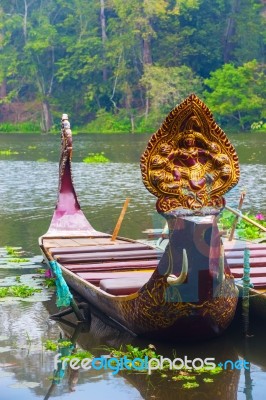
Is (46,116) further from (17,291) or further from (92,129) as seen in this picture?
(17,291)

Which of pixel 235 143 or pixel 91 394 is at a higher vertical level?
pixel 91 394

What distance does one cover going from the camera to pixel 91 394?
7.45 meters

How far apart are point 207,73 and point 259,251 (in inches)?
1808

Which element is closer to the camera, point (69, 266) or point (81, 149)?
point (69, 266)

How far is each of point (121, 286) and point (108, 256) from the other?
6.55 ft

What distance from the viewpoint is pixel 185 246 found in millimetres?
7922

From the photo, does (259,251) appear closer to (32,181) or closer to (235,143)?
(32,181)

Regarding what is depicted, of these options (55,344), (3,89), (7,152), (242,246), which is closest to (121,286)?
(55,344)

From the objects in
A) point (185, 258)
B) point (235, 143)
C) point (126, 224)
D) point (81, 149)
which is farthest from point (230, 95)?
point (185, 258)

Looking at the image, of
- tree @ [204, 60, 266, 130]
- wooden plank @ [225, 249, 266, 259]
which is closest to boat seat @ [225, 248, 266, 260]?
wooden plank @ [225, 249, 266, 259]

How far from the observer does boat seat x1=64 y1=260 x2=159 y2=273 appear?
1017 cm

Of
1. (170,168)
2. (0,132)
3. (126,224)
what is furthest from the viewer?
(0,132)

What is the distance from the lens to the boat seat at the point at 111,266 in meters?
10.2

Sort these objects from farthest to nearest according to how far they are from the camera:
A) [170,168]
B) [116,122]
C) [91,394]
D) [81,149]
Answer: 1. [116,122]
2. [81,149]
3. [170,168]
4. [91,394]
